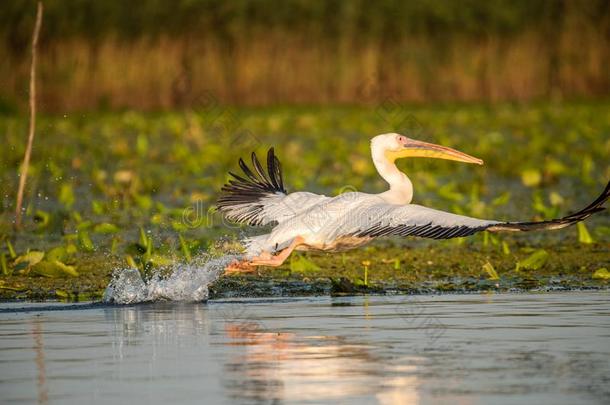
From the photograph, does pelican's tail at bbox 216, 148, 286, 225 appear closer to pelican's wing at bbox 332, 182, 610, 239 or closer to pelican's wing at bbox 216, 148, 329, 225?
pelican's wing at bbox 216, 148, 329, 225

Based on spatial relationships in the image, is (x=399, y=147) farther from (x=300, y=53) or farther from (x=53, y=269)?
(x=300, y=53)

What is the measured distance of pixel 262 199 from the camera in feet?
31.3

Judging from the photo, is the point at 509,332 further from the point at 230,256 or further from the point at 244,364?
the point at 230,256

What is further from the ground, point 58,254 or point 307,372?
point 58,254

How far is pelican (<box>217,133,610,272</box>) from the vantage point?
7.80m

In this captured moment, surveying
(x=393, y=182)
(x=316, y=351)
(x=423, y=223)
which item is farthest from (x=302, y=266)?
(x=316, y=351)

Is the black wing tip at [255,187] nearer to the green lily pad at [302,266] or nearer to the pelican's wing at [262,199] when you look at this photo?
the pelican's wing at [262,199]

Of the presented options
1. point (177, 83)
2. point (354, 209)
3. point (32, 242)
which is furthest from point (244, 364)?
point (177, 83)

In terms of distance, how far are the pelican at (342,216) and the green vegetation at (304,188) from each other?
0.46m

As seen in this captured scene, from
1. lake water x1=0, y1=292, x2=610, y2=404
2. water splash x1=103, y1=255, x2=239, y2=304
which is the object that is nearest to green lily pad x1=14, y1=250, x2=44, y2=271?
water splash x1=103, y1=255, x2=239, y2=304

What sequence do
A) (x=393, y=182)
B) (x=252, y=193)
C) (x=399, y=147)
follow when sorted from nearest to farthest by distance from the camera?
(x=393, y=182) → (x=399, y=147) → (x=252, y=193)

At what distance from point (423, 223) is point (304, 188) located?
7222 millimetres

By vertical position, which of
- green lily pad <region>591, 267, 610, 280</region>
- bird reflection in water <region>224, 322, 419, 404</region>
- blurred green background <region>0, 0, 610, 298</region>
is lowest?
bird reflection in water <region>224, 322, 419, 404</region>

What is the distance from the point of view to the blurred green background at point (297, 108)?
13.0 meters
